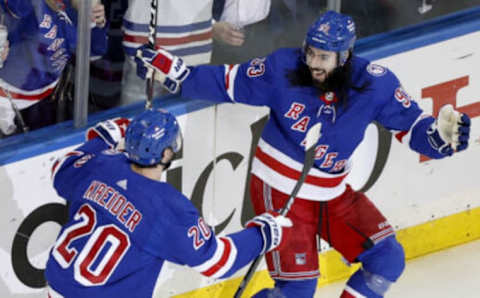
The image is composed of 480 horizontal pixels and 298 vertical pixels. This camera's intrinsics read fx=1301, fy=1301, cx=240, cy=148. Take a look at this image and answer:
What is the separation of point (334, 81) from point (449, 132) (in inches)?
16.6

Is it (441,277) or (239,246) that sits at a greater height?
→ (239,246)

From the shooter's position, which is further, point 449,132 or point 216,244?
point 449,132

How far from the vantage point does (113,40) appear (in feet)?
15.2

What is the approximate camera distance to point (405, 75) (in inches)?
205

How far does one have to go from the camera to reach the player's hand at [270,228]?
4.02 metres

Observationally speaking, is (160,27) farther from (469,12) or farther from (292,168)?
(469,12)

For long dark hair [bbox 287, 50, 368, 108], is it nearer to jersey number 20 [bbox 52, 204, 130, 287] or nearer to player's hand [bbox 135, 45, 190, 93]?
player's hand [bbox 135, 45, 190, 93]

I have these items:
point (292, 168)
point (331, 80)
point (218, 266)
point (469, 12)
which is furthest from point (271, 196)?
point (469, 12)

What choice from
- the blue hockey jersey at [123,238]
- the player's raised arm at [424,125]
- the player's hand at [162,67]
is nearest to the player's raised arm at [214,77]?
the player's hand at [162,67]

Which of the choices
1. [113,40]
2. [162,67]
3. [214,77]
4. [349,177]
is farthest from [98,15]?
[349,177]

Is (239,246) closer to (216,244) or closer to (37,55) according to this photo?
(216,244)

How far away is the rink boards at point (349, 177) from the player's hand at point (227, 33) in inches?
9.7

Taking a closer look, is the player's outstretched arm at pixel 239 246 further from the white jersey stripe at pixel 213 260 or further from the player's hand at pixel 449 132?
the player's hand at pixel 449 132

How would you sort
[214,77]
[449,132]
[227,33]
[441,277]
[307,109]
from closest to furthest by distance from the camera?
[449,132] < [307,109] < [214,77] < [227,33] < [441,277]
